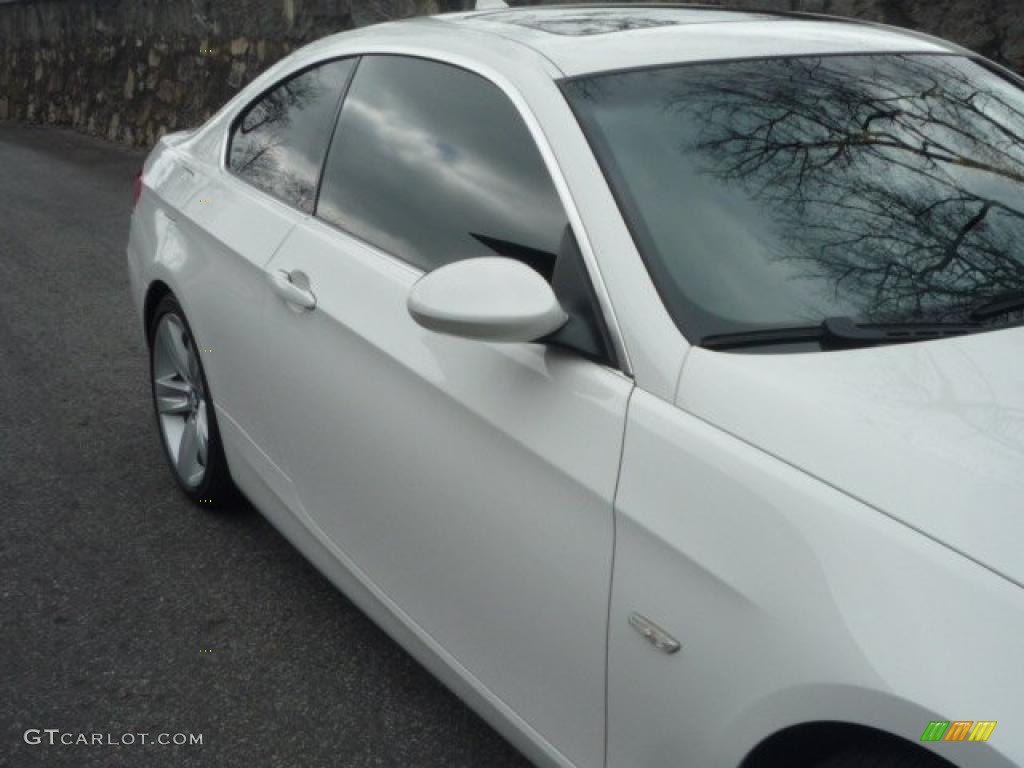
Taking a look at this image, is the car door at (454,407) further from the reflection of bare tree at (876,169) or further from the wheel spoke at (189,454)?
the wheel spoke at (189,454)

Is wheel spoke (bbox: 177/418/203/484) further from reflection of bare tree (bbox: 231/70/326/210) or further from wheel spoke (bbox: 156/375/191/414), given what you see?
reflection of bare tree (bbox: 231/70/326/210)

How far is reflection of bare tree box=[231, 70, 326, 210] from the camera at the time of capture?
3.56 m

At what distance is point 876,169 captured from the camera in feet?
8.71

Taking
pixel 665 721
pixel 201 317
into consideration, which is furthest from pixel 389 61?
pixel 665 721

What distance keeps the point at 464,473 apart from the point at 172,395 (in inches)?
84.5

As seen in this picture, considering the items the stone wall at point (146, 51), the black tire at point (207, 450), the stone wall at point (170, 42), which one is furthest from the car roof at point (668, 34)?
the stone wall at point (146, 51)

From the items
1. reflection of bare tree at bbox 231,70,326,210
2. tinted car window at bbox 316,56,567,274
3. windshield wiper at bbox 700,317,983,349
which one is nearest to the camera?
windshield wiper at bbox 700,317,983,349

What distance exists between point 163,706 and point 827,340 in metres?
1.95

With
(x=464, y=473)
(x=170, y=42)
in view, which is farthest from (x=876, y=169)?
(x=170, y=42)

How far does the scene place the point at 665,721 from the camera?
2.07 m

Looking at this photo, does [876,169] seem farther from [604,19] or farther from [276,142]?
[276,142]

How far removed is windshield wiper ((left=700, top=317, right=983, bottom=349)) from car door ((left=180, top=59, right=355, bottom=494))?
1.52 meters

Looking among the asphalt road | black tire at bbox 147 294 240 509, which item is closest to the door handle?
black tire at bbox 147 294 240 509

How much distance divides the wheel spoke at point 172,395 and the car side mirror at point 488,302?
206cm
